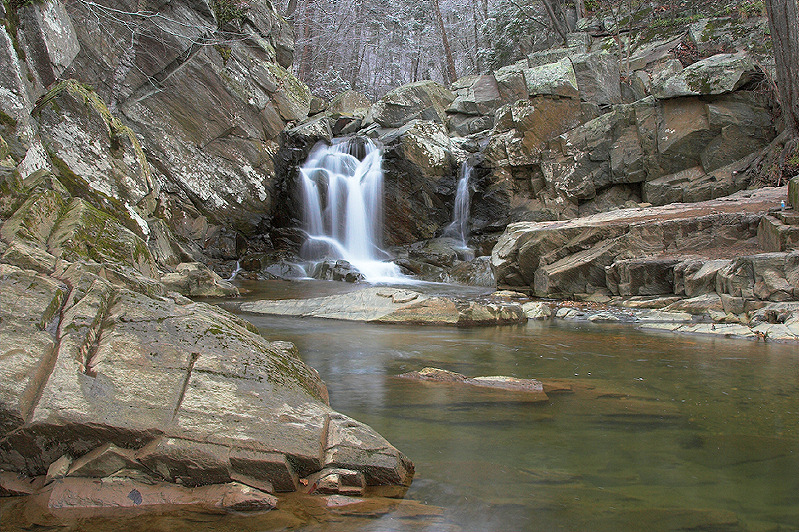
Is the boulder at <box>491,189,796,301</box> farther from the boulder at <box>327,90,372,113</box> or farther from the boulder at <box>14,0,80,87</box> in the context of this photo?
the boulder at <box>327,90,372,113</box>

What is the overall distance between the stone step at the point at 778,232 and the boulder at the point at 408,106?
14637 millimetres

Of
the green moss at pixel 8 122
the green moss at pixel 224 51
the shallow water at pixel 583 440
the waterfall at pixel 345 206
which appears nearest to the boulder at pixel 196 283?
the green moss at pixel 8 122

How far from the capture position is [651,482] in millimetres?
2613

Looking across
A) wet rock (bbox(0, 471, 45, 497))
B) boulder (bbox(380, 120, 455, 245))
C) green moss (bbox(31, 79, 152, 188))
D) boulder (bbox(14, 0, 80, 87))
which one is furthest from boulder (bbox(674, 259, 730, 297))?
boulder (bbox(14, 0, 80, 87))

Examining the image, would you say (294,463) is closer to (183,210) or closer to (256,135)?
(183,210)

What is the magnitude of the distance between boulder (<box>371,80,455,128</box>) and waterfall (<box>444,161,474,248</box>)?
4.19 meters

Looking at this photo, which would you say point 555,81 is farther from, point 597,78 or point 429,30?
point 429,30

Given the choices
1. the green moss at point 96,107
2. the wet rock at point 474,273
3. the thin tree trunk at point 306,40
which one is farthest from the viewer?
the thin tree trunk at point 306,40

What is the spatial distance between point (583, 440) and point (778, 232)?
7735 millimetres

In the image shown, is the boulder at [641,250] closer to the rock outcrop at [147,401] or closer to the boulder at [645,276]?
the boulder at [645,276]

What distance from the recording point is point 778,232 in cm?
858

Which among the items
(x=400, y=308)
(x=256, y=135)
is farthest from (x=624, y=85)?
(x=400, y=308)

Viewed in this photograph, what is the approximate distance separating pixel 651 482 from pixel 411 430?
1.44m

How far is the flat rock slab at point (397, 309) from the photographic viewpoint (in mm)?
8461
